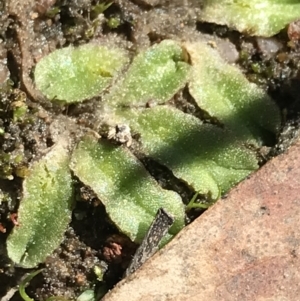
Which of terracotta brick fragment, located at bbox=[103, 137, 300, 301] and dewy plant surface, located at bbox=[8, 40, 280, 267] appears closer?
terracotta brick fragment, located at bbox=[103, 137, 300, 301]

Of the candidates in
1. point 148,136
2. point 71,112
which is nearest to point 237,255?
point 148,136

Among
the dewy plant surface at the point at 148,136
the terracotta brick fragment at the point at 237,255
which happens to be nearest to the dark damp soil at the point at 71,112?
the dewy plant surface at the point at 148,136

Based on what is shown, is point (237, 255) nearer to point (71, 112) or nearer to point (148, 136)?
point (148, 136)

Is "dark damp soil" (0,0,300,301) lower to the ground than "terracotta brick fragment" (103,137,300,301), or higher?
higher

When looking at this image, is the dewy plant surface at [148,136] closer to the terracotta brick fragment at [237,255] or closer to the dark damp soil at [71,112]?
the dark damp soil at [71,112]

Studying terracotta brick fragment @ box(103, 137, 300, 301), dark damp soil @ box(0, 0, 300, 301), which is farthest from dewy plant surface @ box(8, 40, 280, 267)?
terracotta brick fragment @ box(103, 137, 300, 301)

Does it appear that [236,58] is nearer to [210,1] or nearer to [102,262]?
[210,1]

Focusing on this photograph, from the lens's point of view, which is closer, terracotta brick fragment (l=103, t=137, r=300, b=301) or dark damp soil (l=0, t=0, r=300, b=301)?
terracotta brick fragment (l=103, t=137, r=300, b=301)

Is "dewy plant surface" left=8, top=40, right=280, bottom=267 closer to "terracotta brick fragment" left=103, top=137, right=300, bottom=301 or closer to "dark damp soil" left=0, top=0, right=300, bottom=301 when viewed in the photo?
"dark damp soil" left=0, top=0, right=300, bottom=301

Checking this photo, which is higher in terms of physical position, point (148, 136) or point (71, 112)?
point (71, 112)
